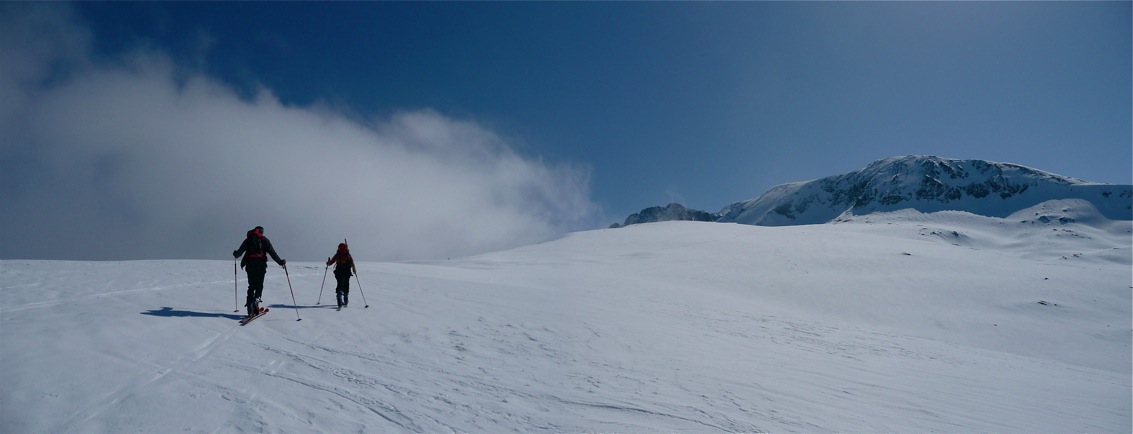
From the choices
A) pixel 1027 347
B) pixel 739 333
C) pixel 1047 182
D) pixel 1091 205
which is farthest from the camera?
pixel 1047 182

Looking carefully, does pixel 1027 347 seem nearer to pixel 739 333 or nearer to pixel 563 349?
pixel 739 333

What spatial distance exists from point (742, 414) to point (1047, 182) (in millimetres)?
204883

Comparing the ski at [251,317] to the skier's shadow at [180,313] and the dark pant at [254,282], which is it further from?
the skier's shadow at [180,313]

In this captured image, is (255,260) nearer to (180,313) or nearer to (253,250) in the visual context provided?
(253,250)

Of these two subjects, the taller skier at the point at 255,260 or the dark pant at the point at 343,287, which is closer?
the taller skier at the point at 255,260

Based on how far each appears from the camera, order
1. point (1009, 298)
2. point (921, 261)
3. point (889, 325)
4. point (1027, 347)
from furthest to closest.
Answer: point (921, 261)
point (1009, 298)
point (889, 325)
point (1027, 347)

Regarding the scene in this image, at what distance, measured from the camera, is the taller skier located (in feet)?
30.8

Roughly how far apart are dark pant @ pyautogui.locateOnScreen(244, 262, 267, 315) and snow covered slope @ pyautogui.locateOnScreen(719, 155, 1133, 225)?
17305 centimetres

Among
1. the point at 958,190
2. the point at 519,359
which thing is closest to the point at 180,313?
the point at 519,359

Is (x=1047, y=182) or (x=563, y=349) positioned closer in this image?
(x=563, y=349)

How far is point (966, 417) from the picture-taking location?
732 centimetres

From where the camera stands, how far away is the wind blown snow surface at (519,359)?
5.14 m

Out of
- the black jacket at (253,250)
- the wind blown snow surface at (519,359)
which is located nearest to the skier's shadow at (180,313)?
the wind blown snow surface at (519,359)

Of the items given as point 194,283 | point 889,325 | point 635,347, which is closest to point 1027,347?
point 889,325
